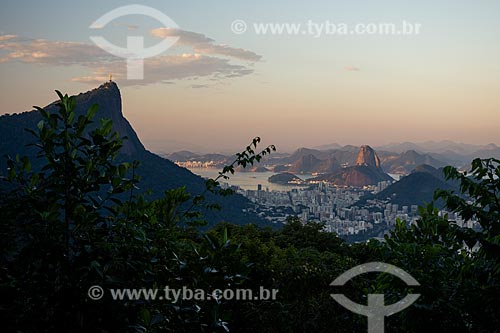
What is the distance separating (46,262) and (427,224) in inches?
108

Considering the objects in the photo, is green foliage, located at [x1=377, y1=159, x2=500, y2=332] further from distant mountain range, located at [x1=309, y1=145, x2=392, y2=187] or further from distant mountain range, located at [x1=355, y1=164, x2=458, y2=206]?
distant mountain range, located at [x1=309, y1=145, x2=392, y2=187]

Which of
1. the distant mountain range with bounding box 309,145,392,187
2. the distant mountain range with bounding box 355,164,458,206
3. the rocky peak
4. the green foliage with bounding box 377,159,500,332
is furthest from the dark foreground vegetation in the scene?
the rocky peak

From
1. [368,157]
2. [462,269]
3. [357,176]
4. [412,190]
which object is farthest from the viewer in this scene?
[368,157]

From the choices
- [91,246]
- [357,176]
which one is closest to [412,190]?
[357,176]

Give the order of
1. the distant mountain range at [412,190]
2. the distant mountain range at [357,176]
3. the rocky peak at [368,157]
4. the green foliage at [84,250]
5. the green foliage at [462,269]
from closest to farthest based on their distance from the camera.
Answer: the green foliage at [84,250] < the green foliage at [462,269] < the distant mountain range at [412,190] < the distant mountain range at [357,176] < the rocky peak at [368,157]

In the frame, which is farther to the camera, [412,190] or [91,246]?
[412,190]

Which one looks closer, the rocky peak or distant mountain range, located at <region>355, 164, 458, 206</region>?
distant mountain range, located at <region>355, 164, 458, 206</region>

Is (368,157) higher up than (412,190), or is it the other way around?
(368,157)

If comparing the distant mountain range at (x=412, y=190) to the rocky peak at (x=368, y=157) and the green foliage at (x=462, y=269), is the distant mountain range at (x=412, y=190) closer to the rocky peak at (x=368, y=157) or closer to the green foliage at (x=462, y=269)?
the rocky peak at (x=368, y=157)

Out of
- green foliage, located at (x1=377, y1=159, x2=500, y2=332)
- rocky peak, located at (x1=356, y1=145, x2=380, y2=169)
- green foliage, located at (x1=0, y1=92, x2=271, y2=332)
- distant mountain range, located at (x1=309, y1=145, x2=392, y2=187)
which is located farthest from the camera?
rocky peak, located at (x1=356, y1=145, x2=380, y2=169)

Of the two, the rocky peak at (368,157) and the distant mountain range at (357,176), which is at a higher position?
the rocky peak at (368,157)

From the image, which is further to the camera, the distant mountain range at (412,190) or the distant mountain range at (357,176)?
the distant mountain range at (357,176)

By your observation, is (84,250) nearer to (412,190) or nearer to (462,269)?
(462,269)

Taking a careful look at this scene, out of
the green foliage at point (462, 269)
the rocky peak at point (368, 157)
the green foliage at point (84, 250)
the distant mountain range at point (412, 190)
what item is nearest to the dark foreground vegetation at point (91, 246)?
the green foliage at point (84, 250)
